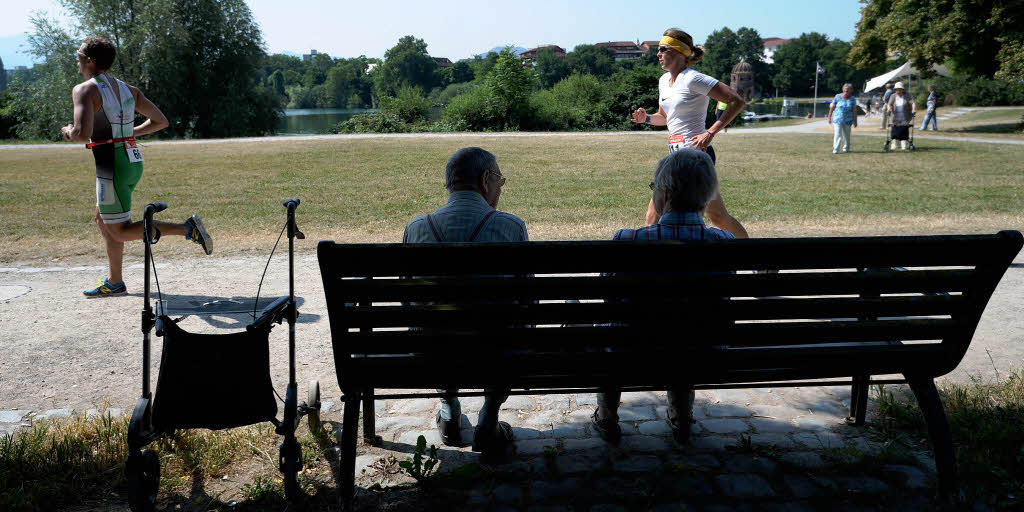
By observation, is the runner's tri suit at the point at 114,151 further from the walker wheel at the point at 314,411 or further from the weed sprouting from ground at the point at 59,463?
the walker wheel at the point at 314,411

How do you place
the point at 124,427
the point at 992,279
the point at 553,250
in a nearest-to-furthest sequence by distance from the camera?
the point at 553,250
the point at 992,279
the point at 124,427

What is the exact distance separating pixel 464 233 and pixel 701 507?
1.46 m

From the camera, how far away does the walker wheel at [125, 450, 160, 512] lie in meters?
2.86

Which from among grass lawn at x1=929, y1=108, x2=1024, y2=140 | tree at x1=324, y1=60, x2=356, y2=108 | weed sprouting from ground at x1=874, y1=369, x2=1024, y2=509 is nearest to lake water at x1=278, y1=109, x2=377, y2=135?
grass lawn at x1=929, y1=108, x2=1024, y2=140

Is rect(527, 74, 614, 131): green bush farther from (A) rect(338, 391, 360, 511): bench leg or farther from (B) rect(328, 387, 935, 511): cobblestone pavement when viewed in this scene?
(A) rect(338, 391, 360, 511): bench leg

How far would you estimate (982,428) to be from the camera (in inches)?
140

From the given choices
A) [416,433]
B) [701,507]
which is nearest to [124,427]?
[416,433]

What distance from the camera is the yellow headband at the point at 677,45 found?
6.47 m

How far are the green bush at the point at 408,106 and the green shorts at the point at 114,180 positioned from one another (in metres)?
33.8

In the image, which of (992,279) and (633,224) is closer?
(992,279)

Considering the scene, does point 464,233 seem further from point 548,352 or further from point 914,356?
point 914,356

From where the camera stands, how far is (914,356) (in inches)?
124

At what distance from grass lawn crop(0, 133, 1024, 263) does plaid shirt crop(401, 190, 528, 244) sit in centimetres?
531

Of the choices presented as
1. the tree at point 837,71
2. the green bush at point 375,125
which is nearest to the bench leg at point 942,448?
the green bush at point 375,125
